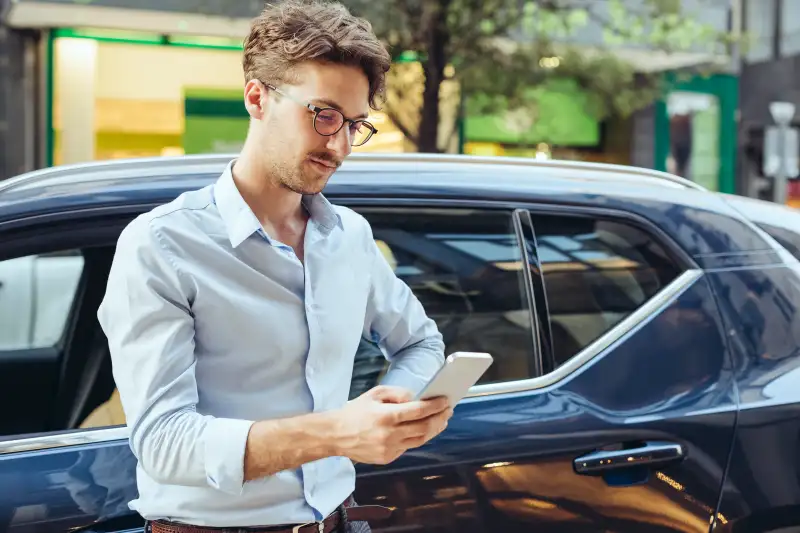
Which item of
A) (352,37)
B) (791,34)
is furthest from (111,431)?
(791,34)

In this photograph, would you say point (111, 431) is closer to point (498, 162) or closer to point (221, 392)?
point (221, 392)

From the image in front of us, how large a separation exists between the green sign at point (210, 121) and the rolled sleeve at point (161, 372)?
11396mm

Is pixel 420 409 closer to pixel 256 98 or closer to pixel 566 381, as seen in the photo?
pixel 256 98

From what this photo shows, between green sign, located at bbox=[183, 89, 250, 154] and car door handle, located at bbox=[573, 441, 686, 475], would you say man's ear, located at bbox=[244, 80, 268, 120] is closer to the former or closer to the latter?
car door handle, located at bbox=[573, 441, 686, 475]

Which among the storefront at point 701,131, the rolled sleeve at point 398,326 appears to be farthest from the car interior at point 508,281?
the storefront at point 701,131

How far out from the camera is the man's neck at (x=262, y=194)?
145 cm

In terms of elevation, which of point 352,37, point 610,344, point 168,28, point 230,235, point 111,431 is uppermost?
point 168,28

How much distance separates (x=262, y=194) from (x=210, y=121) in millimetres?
11527

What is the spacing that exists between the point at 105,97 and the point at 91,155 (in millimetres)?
808

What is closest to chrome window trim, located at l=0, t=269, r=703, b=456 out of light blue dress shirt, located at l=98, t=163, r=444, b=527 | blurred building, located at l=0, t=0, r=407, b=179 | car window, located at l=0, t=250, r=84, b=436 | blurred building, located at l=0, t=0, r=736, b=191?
light blue dress shirt, located at l=98, t=163, r=444, b=527

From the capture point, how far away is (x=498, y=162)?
243cm

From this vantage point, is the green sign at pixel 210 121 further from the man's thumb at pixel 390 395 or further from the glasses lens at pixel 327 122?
the man's thumb at pixel 390 395

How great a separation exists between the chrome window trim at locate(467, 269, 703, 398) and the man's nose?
889mm

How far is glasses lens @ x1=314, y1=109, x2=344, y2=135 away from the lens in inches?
53.6
